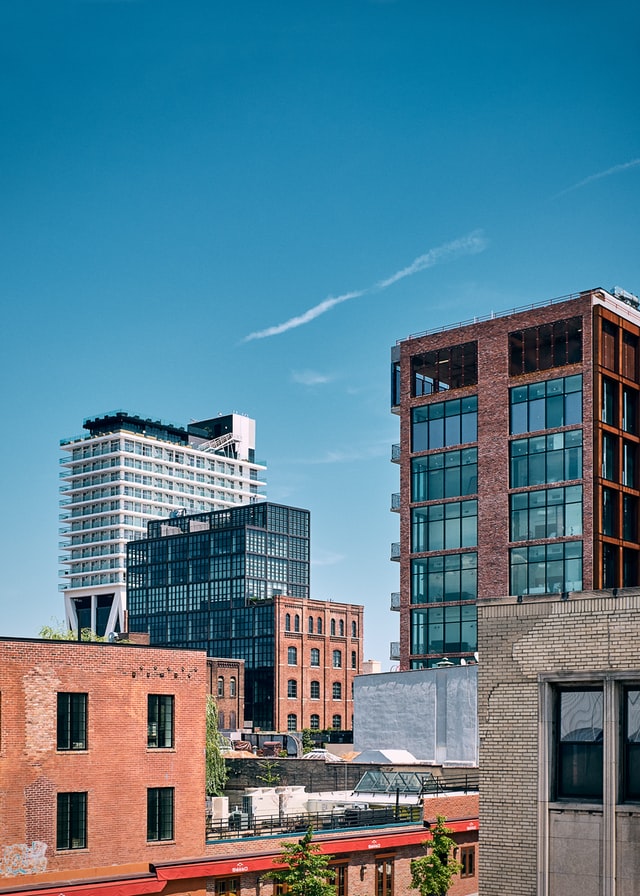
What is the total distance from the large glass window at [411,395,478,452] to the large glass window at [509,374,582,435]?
332 centimetres

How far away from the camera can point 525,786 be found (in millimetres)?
19953

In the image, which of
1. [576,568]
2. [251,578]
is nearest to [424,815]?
[576,568]

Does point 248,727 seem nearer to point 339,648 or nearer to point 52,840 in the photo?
point 339,648

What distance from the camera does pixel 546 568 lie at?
77250 mm

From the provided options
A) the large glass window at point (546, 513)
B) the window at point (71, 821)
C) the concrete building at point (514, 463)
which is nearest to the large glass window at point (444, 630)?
the concrete building at point (514, 463)

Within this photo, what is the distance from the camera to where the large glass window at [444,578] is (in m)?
81.6

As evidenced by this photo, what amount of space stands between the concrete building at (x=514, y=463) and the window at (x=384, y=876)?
1317 inches

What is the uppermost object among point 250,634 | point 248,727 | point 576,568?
point 576,568

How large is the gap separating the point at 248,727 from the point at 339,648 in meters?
17.4

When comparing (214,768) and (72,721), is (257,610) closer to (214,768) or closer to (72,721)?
(214,768)

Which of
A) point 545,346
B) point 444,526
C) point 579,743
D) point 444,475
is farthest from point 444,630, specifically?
point 579,743

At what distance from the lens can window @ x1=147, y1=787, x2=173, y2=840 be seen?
134ft

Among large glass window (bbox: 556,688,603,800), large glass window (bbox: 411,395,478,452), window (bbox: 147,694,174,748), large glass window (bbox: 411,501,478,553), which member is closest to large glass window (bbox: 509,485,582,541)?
large glass window (bbox: 411,501,478,553)

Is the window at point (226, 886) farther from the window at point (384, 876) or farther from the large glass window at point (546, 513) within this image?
the large glass window at point (546, 513)
